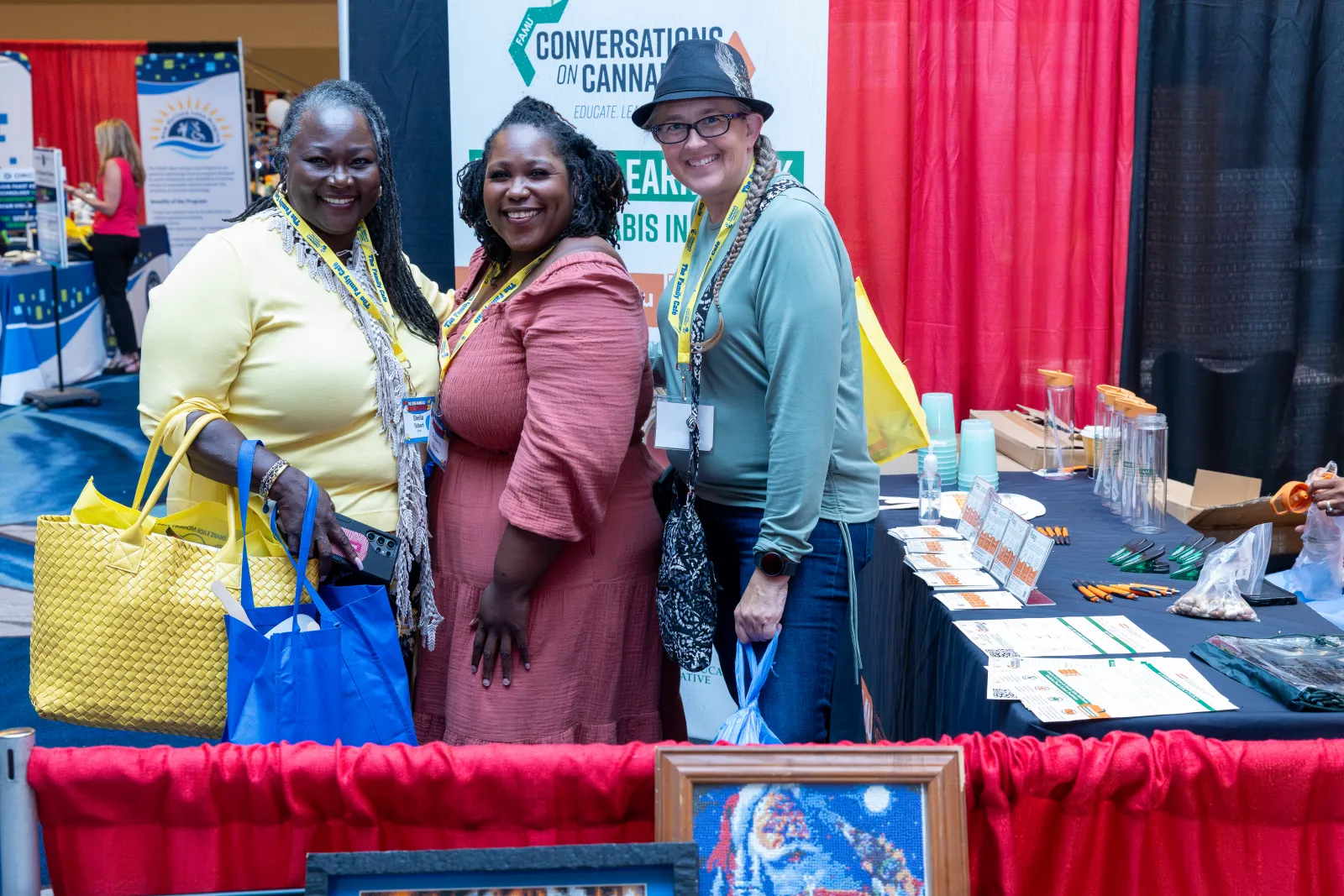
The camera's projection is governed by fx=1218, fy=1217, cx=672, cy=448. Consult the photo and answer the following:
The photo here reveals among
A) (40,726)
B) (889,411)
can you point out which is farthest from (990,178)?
(40,726)

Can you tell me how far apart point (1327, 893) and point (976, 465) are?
1.74 m

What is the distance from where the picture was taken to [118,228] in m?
8.65

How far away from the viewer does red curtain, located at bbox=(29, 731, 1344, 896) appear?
129 centimetres

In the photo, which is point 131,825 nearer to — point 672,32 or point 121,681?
point 121,681

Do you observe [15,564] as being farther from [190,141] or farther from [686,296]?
[190,141]

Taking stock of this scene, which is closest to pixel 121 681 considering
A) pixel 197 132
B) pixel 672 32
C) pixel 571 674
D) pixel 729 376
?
pixel 571 674

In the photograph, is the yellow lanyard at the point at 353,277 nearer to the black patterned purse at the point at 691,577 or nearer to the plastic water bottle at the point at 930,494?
the black patterned purse at the point at 691,577

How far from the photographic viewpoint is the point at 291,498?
1.73 m

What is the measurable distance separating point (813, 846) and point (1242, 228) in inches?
126

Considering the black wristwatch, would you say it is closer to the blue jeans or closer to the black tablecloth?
the blue jeans

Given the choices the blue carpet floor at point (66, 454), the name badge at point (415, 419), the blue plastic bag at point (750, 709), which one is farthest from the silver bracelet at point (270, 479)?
the blue carpet floor at point (66, 454)

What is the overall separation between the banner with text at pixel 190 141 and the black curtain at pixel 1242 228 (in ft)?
27.1

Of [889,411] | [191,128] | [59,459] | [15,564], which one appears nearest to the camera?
[889,411]

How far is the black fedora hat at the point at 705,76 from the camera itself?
5.99 feet
